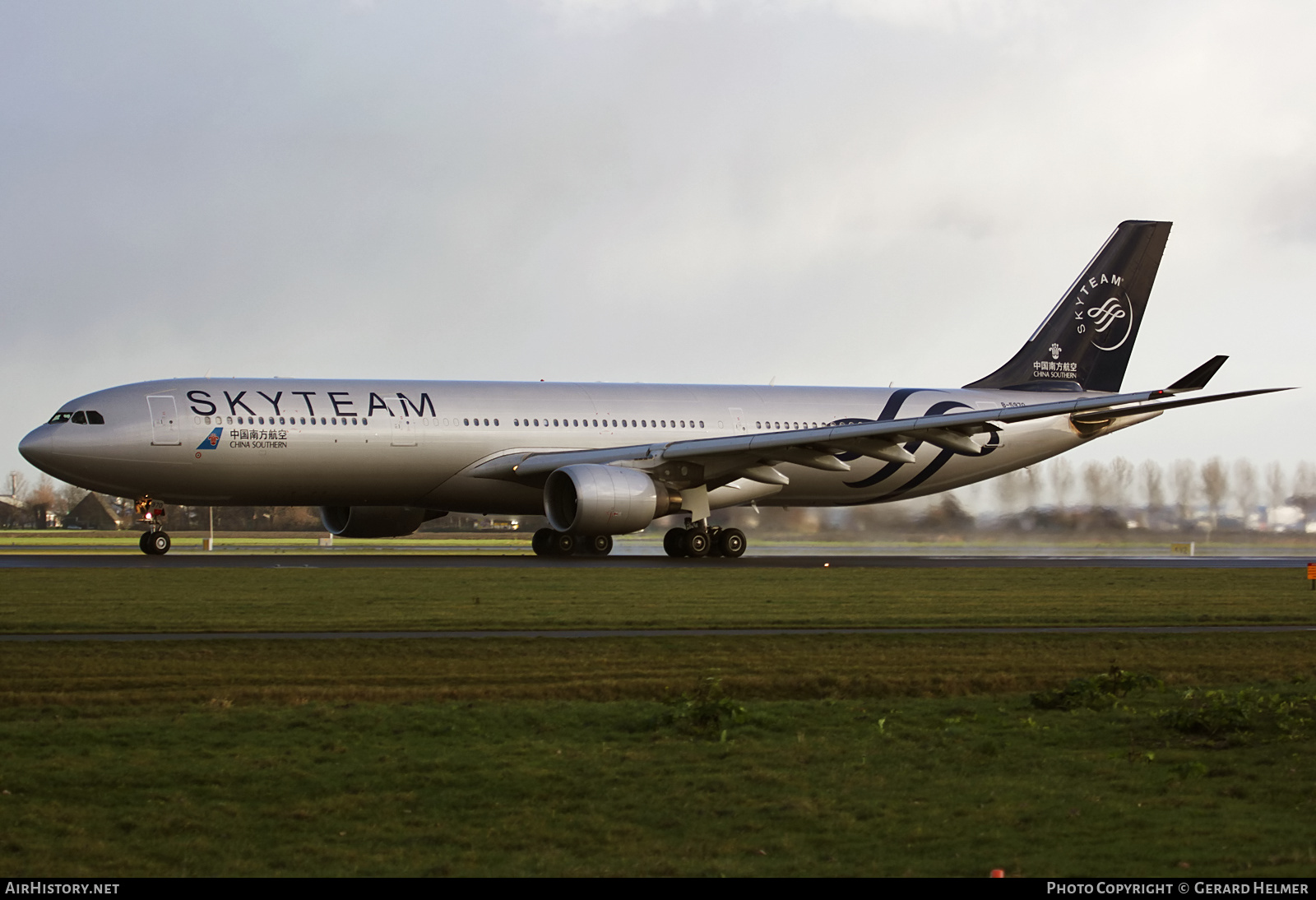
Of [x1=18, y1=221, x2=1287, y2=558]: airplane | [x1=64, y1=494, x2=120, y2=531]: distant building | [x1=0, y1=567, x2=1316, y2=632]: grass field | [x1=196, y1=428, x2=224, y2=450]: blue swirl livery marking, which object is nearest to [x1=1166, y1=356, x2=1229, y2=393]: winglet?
[x1=18, y1=221, x2=1287, y2=558]: airplane

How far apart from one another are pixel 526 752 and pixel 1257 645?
10938 millimetres

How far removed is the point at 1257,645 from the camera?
17.6 meters

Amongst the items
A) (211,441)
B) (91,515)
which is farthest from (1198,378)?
(91,515)

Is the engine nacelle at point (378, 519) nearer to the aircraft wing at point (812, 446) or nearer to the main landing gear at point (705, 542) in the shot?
the aircraft wing at point (812, 446)

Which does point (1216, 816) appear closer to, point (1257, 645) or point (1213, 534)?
point (1257, 645)

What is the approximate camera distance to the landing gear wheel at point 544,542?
3712 centimetres

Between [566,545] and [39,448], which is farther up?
[39,448]

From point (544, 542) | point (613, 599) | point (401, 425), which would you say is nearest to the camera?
point (613, 599)

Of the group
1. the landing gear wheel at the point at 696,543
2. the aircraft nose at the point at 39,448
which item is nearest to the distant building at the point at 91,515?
the aircraft nose at the point at 39,448

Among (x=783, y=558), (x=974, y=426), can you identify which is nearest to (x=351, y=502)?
(x=783, y=558)

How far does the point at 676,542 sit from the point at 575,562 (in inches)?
168

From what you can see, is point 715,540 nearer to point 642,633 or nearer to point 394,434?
point 394,434

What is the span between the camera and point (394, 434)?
34.2 m

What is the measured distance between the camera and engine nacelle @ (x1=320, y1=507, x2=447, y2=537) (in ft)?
123
